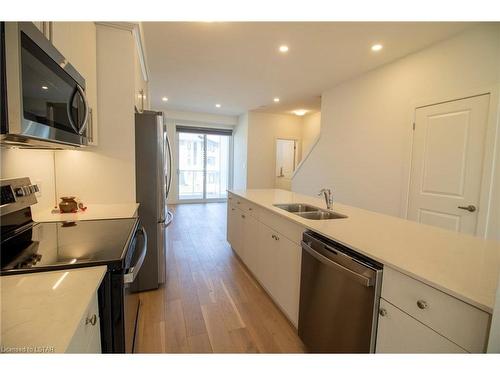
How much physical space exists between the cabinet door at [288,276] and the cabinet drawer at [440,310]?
75cm

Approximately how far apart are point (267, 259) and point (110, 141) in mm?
1843

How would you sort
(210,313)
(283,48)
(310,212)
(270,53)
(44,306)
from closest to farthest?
(44,306), (210,313), (310,212), (283,48), (270,53)

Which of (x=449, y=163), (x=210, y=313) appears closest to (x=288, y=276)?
(x=210, y=313)

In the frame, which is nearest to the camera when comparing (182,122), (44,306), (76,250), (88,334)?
(44,306)

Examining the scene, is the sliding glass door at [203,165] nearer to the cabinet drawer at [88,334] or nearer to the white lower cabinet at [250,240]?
the white lower cabinet at [250,240]

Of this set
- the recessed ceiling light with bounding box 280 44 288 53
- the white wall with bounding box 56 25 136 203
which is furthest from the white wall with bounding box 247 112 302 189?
the white wall with bounding box 56 25 136 203

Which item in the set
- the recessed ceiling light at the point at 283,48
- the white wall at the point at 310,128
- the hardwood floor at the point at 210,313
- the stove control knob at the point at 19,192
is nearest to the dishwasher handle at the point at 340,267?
the hardwood floor at the point at 210,313

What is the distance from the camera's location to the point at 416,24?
236cm

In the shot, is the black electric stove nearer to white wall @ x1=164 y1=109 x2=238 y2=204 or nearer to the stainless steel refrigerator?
the stainless steel refrigerator

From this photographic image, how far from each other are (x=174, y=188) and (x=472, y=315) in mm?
6998

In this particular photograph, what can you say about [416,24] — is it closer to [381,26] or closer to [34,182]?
[381,26]

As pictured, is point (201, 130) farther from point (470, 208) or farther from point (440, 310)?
point (440, 310)

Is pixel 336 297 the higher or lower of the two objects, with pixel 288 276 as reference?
higher

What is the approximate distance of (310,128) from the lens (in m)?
6.73
